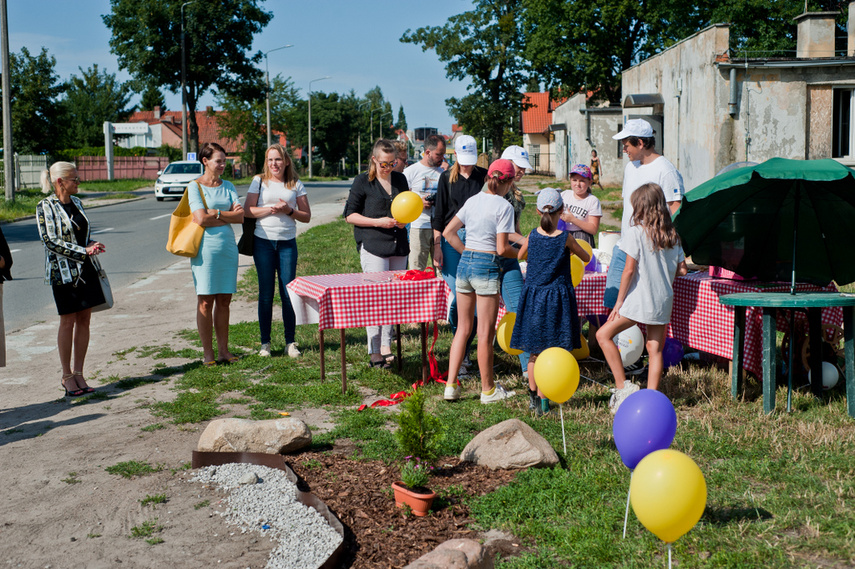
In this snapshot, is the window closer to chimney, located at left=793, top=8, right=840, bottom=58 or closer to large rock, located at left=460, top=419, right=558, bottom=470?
chimney, located at left=793, top=8, right=840, bottom=58

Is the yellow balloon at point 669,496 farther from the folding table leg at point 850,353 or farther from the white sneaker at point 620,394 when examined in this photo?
the folding table leg at point 850,353

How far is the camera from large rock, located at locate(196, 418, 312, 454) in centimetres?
512

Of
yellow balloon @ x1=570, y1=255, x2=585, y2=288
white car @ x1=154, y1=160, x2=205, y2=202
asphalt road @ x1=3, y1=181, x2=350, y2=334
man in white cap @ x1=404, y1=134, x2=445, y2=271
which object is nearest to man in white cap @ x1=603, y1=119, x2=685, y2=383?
yellow balloon @ x1=570, y1=255, x2=585, y2=288

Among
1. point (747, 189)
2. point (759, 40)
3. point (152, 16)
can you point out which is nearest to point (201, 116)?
point (152, 16)

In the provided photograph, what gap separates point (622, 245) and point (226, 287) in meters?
3.70

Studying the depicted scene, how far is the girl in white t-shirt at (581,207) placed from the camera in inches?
291

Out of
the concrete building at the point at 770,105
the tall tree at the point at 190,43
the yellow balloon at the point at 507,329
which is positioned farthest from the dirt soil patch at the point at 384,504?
the tall tree at the point at 190,43

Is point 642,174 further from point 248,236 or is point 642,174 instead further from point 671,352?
point 248,236

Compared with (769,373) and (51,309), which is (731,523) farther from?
(51,309)

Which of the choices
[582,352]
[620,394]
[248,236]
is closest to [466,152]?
[582,352]

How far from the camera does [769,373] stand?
5.91m

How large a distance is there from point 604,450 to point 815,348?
2.25 m

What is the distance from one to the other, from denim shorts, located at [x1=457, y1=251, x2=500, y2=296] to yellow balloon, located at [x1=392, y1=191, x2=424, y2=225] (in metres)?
0.87

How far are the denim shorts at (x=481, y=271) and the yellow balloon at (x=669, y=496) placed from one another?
9.62 ft
